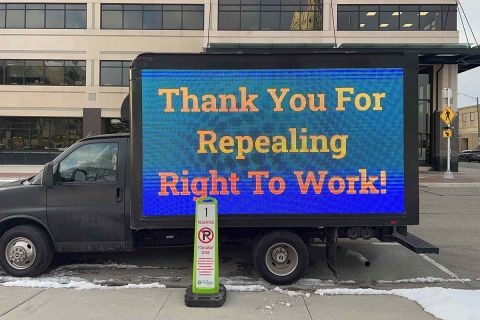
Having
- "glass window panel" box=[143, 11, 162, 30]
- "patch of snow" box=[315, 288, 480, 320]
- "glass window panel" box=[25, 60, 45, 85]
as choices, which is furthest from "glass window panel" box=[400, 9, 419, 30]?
"patch of snow" box=[315, 288, 480, 320]

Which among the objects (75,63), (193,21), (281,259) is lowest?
(281,259)

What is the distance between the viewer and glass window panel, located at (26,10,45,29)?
33.1m

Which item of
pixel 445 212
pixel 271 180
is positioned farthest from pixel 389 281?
pixel 445 212

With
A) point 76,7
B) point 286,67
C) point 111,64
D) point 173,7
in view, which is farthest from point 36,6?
point 286,67

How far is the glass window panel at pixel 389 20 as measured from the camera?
3172cm

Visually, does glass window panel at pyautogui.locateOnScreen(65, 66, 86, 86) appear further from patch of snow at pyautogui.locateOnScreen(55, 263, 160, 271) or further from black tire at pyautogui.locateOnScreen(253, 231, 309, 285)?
black tire at pyautogui.locateOnScreen(253, 231, 309, 285)

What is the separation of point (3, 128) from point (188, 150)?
33.1 meters

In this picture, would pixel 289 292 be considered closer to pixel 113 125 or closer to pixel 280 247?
pixel 280 247

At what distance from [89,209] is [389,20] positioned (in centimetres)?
3015

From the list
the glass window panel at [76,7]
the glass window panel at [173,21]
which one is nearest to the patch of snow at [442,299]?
the glass window panel at [173,21]

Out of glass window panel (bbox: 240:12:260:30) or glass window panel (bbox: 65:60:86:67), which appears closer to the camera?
glass window panel (bbox: 240:12:260:30)

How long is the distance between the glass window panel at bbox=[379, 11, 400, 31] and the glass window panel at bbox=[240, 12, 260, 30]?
8.35 m

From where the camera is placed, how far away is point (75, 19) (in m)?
33.2

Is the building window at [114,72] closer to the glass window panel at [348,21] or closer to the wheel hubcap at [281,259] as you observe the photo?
the glass window panel at [348,21]
